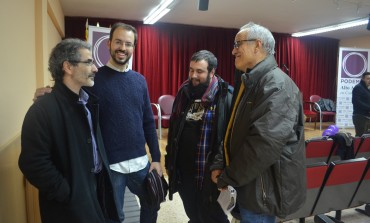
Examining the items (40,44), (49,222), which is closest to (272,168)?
(49,222)

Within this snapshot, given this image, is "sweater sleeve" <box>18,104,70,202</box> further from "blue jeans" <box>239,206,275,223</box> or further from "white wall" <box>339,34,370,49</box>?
"white wall" <box>339,34,370,49</box>

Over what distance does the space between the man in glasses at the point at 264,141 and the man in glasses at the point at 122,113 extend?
56 cm

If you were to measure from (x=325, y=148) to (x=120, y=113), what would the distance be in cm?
199

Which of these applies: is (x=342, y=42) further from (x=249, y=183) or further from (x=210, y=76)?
(x=249, y=183)

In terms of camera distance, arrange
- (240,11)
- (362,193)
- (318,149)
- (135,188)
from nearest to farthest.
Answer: (135,188)
(362,193)
(318,149)
(240,11)

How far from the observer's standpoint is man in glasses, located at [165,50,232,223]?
5.91 ft

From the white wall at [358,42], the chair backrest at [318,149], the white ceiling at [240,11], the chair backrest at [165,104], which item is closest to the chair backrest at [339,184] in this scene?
the chair backrest at [318,149]

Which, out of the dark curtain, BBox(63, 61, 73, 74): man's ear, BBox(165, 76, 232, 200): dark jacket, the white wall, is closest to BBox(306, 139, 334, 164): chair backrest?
BBox(165, 76, 232, 200): dark jacket

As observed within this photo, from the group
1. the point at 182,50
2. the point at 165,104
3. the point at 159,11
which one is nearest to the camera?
the point at 159,11

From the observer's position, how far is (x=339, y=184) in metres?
2.14

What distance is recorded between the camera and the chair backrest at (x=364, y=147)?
288 centimetres

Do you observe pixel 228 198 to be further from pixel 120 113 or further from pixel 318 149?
pixel 318 149

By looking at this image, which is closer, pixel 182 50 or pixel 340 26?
pixel 340 26

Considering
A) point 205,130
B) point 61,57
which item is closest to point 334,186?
point 205,130
